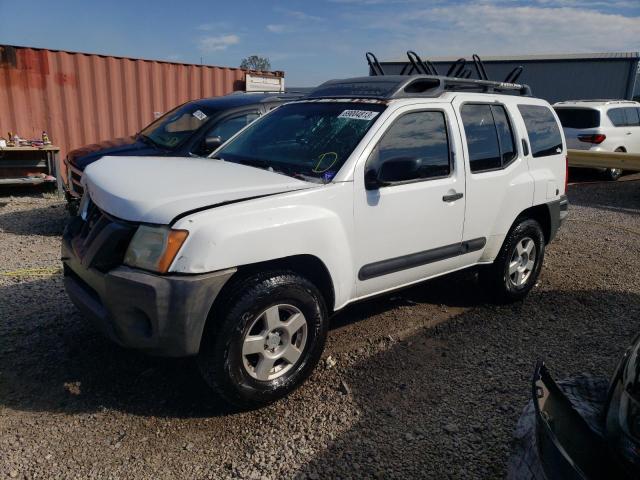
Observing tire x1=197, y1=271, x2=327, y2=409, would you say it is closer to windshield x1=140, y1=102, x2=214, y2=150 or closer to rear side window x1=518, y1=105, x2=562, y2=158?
rear side window x1=518, y1=105, x2=562, y2=158

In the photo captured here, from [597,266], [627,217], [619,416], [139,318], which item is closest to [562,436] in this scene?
[619,416]

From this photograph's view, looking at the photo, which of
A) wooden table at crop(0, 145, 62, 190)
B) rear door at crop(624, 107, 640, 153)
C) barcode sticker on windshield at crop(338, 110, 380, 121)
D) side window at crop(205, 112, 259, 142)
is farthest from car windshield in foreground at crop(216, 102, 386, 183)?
rear door at crop(624, 107, 640, 153)

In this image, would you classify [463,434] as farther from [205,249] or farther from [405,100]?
[405,100]

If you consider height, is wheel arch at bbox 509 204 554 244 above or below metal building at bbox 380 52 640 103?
below

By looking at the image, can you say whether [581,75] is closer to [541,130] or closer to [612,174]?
[612,174]

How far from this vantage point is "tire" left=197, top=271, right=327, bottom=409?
2848 mm

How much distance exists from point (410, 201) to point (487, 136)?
3.85 ft

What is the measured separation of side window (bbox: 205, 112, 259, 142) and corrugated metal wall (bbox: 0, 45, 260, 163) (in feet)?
15.4

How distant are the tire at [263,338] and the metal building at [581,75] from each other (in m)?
19.8

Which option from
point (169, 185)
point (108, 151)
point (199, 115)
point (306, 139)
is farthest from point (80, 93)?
point (169, 185)

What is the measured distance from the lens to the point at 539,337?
423 cm

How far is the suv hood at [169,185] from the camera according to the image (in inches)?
110

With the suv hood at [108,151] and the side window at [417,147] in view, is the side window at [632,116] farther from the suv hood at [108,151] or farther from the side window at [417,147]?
the suv hood at [108,151]

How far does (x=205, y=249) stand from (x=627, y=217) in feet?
27.3
